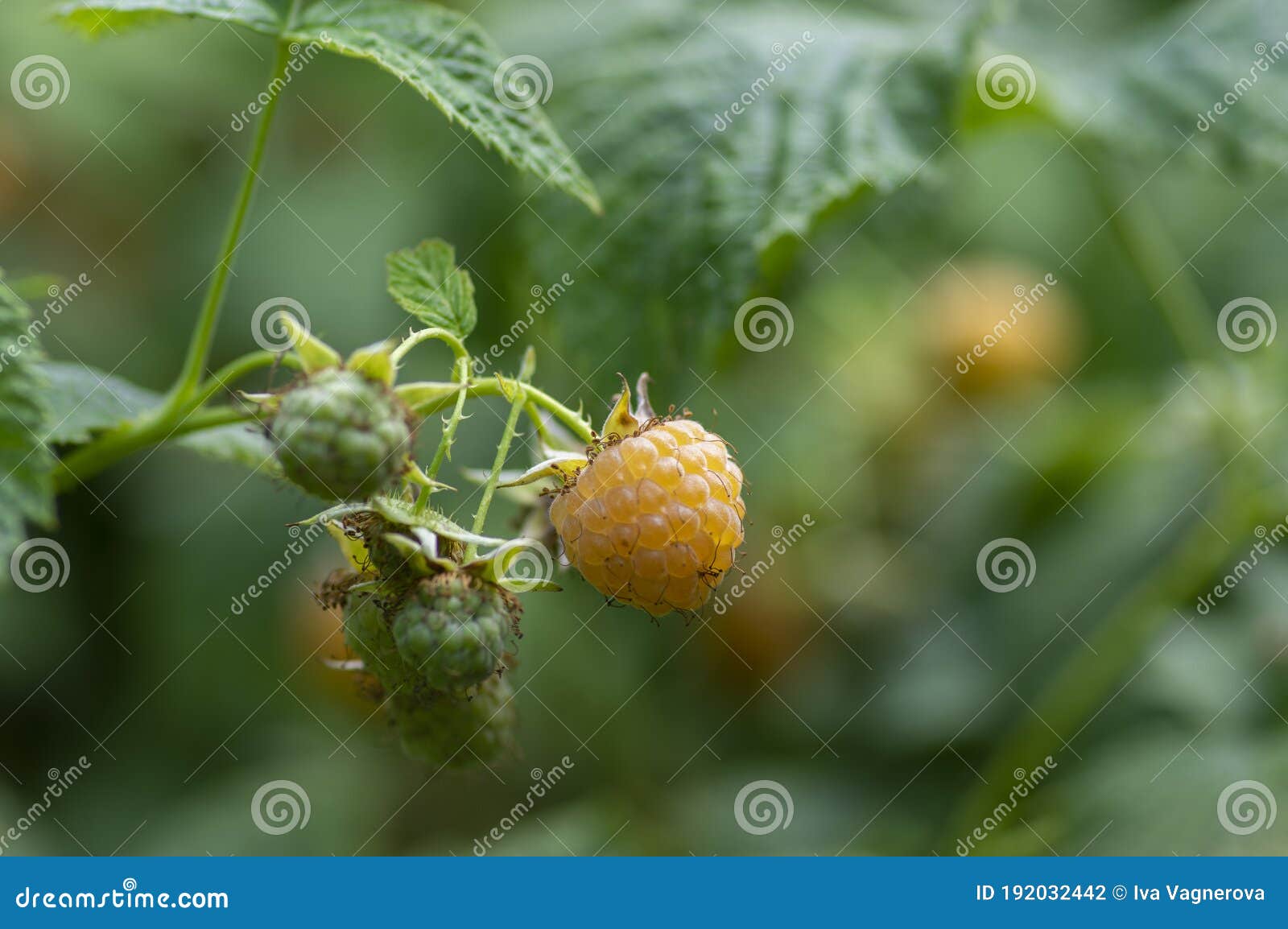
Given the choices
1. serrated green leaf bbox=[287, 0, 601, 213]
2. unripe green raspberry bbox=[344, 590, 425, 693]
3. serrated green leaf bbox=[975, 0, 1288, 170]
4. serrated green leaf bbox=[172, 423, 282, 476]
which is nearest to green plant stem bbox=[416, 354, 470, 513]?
unripe green raspberry bbox=[344, 590, 425, 693]

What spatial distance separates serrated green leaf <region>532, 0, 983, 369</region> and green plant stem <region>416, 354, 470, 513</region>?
18.9 inches

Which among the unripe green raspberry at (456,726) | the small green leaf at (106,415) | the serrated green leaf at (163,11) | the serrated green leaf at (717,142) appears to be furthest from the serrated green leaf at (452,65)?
the unripe green raspberry at (456,726)

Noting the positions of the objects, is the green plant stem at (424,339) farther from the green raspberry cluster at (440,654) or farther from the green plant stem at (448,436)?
the green raspberry cluster at (440,654)

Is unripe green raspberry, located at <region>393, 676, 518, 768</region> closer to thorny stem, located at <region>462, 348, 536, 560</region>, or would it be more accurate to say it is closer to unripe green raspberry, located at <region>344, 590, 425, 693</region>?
unripe green raspberry, located at <region>344, 590, 425, 693</region>

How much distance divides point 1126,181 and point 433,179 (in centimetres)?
156

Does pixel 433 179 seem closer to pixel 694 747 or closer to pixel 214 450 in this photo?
pixel 214 450

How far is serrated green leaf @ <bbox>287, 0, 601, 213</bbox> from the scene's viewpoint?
125cm

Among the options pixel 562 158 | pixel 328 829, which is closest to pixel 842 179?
pixel 562 158

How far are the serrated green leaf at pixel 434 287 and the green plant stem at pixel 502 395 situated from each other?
0.21 feet

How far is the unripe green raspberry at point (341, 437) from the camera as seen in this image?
103 centimetres

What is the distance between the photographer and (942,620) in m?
2.84

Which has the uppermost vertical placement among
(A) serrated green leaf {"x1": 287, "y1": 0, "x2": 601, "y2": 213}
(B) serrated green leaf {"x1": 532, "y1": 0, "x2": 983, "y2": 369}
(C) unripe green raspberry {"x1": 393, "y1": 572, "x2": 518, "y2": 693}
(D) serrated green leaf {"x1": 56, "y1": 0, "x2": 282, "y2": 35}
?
(B) serrated green leaf {"x1": 532, "y1": 0, "x2": 983, "y2": 369}

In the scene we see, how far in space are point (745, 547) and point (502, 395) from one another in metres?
1.46

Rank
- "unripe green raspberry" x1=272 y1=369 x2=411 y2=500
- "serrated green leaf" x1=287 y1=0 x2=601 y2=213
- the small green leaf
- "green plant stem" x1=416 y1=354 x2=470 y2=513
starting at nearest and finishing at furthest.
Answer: "unripe green raspberry" x1=272 y1=369 x2=411 y2=500, "green plant stem" x1=416 y1=354 x2=470 y2=513, "serrated green leaf" x1=287 y1=0 x2=601 y2=213, the small green leaf
